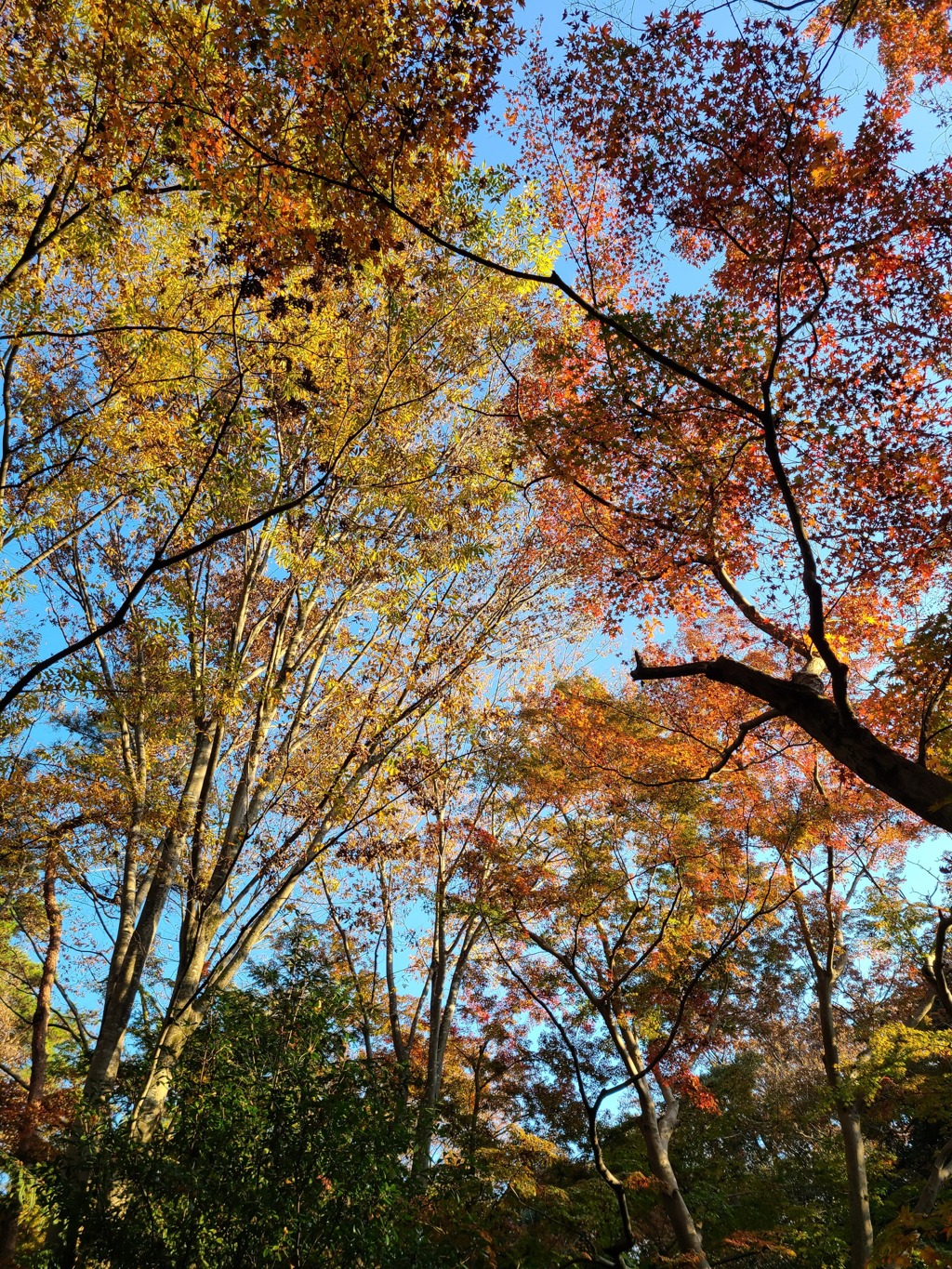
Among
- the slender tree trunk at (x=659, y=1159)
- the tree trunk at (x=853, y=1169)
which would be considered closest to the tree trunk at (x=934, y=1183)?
the tree trunk at (x=853, y=1169)

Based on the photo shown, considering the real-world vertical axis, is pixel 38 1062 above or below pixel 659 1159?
above

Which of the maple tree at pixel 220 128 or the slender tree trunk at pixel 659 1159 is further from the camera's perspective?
the slender tree trunk at pixel 659 1159

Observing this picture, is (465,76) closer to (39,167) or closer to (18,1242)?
(39,167)

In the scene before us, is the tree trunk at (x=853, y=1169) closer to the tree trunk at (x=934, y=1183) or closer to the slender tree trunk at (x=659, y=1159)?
the tree trunk at (x=934, y=1183)

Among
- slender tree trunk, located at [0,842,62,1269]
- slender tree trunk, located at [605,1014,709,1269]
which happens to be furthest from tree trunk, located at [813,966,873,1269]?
slender tree trunk, located at [0,842,62,1269]

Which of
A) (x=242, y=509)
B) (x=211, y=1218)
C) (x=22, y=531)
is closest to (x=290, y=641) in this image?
(x=242, y=509)

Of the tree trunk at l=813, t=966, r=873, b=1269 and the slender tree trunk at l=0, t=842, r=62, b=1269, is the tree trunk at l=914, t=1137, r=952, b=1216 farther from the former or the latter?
the slender tree trunk at l=0, t=842, r=62, b=1269

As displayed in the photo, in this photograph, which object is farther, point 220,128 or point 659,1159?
point 659,1159

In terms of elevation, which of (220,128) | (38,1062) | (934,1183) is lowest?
(934,1183)

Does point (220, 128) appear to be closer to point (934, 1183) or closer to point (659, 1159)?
point (659, 1159)

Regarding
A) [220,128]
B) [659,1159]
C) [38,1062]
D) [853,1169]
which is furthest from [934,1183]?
[220,128]

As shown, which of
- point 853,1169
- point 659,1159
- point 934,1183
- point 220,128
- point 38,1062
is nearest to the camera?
point 220,128

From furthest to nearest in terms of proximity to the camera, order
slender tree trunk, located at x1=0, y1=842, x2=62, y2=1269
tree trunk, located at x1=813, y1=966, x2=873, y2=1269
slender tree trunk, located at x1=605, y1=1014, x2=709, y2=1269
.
Answer: tree trunk, located at x1=813, y1=966, x2=873, y2=1269, slender tree trunk, located at x1=0, y1=842, x2=62, y2=1269, slender tree trunk, located at x1=605, y1=1014, x2=709, y2=1269

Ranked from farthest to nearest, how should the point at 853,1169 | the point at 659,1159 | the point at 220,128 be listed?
the point at 853,1169, the point at 659,1159, the point at 220,128
